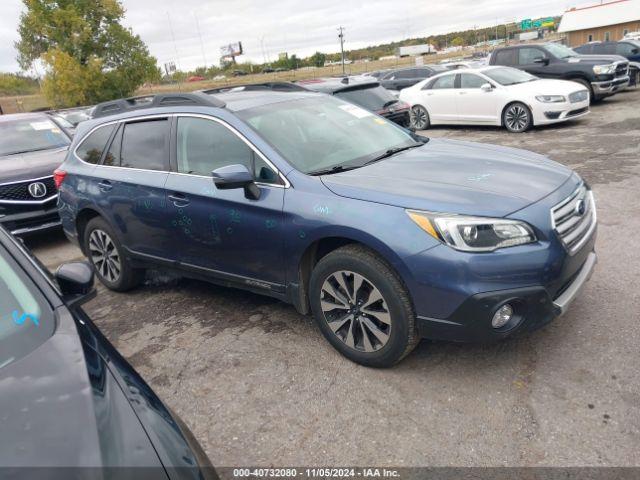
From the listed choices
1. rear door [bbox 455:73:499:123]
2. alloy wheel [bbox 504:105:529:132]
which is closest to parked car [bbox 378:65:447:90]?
rear door [bbox 455:73:499:123]

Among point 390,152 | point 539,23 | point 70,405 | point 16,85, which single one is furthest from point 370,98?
Result: point 539,23

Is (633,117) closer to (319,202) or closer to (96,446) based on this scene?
(319,202)

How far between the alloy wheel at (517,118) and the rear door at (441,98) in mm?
1430

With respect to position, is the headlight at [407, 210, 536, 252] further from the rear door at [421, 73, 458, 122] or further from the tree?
the tree

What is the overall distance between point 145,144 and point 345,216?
7.24 feet

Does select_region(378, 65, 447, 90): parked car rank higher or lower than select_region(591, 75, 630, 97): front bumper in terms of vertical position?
higher

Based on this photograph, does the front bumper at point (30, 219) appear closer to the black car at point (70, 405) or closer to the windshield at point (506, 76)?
the black car at point (70, 405)

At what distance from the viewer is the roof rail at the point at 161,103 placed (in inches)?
160

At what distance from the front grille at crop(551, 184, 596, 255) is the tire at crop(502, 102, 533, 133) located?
8.89 m

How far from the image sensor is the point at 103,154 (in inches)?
191

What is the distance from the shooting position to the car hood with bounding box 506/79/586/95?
11.4 meters

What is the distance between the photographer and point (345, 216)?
10.2 feet

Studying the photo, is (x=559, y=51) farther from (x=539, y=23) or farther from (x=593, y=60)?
(x=539, y=23)

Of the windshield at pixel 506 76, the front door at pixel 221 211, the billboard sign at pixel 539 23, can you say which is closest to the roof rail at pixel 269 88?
the front door at pixel 221 211
